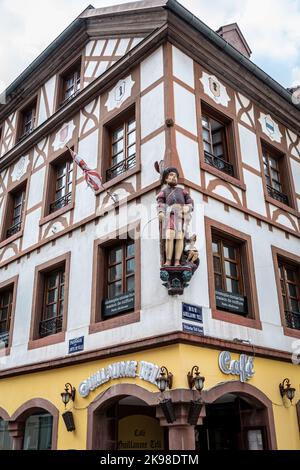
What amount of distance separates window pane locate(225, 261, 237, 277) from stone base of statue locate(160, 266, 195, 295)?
174 cm

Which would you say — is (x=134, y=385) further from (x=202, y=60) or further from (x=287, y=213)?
(x=202, y=60)

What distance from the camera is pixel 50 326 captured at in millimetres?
9891

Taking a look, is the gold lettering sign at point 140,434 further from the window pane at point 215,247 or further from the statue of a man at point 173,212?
the statue of a man at point 173,212

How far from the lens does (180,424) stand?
6.57 m

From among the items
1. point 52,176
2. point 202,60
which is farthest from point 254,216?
point 52,176

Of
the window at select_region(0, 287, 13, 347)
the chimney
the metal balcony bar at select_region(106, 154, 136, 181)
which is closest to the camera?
the metal balcony bar at select_region(106, 154, 136, 181)

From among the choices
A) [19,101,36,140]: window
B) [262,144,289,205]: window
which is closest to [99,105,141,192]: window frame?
[262,144,289,205]: window

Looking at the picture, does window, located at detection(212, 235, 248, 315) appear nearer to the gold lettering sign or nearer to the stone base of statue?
the stone base of statue

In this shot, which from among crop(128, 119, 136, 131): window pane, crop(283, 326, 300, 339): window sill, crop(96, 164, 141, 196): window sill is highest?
crop(128, 119, 136, 131): window pane

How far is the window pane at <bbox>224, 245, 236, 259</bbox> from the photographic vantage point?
8.96 m

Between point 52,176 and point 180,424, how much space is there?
6976 mm

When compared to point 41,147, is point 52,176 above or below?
below

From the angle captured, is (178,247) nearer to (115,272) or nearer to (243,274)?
(115,272)

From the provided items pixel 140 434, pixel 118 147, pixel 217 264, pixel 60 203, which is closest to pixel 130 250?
pixel 217 264
